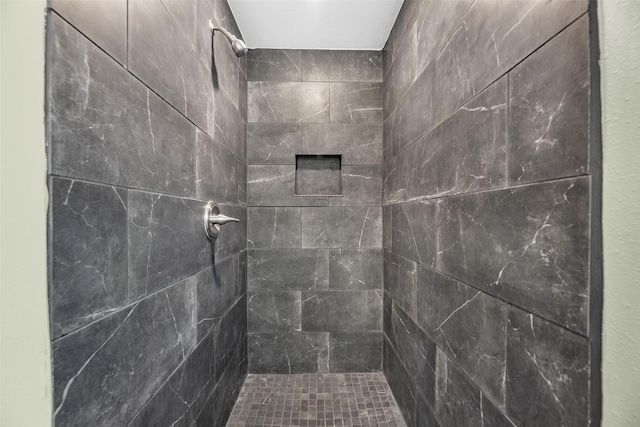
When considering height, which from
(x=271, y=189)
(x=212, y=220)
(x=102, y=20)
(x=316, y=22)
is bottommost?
(x=212, y=220)

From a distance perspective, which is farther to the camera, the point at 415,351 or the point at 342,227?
the point at 342,227

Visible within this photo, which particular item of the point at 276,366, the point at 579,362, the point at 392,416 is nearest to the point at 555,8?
the point at 579,362

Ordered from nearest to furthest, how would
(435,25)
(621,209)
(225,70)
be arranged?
(621,209)
(435,25)
(225,70)

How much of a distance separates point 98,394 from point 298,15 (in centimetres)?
195

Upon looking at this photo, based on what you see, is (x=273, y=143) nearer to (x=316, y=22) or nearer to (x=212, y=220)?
(x=316, y=22)

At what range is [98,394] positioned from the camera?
0.61 metres

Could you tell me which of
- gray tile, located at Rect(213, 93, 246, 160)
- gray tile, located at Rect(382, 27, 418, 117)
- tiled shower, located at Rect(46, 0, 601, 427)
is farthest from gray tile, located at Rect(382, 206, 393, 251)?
gray tile, located at Rect(213, 93, 246, 160)

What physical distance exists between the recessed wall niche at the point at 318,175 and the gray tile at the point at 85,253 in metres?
1.38

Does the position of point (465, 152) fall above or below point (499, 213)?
above

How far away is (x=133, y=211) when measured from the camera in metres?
0.73

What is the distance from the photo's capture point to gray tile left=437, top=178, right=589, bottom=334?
0.54 m

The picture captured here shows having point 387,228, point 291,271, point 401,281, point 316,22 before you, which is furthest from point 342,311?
point 316,22

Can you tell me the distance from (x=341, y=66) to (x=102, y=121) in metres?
1.72

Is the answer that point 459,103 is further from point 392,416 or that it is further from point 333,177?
point 392,416
